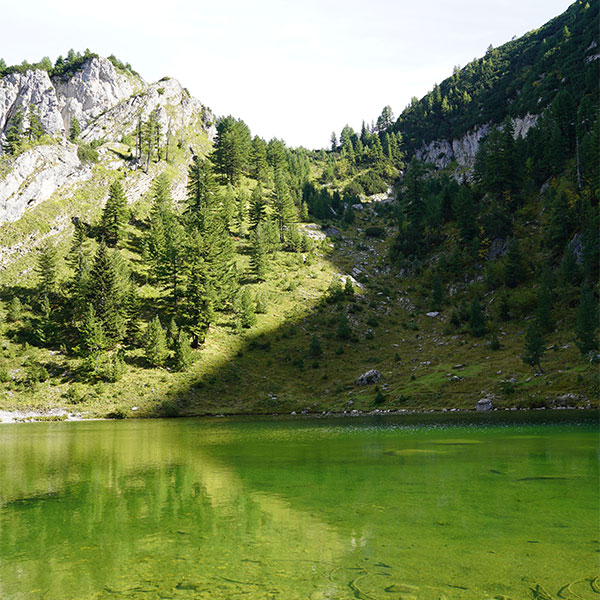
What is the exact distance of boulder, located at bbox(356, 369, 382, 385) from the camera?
64.7 meters

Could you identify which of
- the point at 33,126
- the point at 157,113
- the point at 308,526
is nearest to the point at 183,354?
the point at 308,526

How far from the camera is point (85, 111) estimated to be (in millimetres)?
160750

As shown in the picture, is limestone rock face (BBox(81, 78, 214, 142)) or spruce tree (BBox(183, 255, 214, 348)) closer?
spruce tree (BBox(183, 255, 214, 348))

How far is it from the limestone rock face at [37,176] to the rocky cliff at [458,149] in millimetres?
123458

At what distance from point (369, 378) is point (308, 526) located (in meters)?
56.4

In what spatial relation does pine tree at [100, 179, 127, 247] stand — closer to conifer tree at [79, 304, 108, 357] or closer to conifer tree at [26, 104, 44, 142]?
conifer tree at [79, 304, 108, 357]

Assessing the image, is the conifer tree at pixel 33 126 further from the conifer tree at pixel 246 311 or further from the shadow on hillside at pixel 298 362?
the shadow on hillside at pixel 298 362

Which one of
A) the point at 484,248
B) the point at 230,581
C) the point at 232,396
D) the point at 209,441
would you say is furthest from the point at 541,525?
the point at 484,248

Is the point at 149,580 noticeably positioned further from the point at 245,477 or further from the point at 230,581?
the point at 245,477

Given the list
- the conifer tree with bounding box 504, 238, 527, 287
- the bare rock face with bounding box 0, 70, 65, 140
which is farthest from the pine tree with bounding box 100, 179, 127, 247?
the conifer tree with bounding box 504, 238, 527, 287

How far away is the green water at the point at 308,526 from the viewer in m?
6.71

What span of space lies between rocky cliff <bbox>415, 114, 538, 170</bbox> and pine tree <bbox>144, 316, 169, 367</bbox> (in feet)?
381

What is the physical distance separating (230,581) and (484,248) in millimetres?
89646

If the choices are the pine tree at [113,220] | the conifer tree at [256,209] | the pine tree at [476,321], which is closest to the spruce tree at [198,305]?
the pine tree at [113,220]
